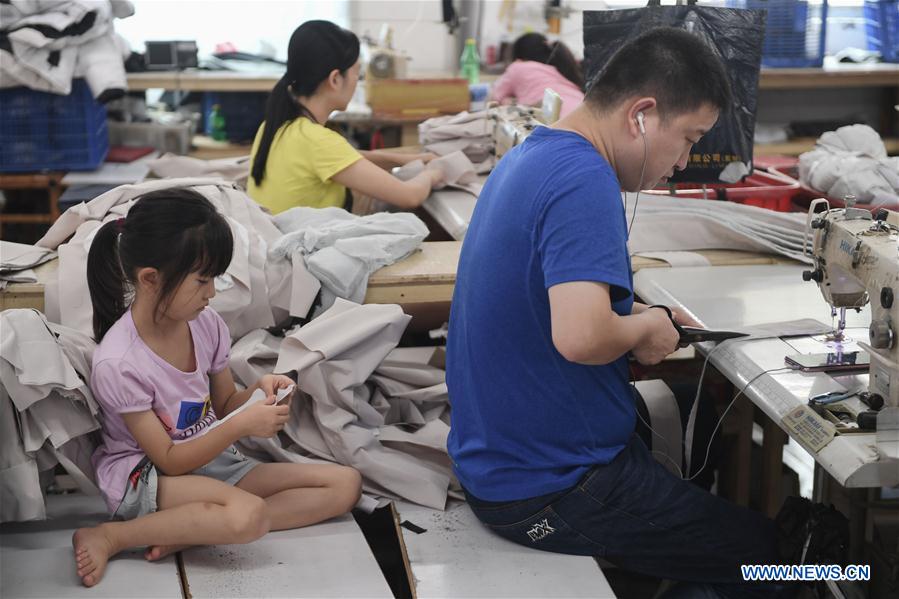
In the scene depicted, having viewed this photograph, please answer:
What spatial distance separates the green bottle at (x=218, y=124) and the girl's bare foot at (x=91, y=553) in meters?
3.94


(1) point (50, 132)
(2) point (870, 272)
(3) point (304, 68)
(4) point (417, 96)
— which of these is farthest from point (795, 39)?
(2) point (870, 272)

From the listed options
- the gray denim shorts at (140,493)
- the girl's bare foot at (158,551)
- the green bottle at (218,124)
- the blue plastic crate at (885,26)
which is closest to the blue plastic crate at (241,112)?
the green bottle at (218,124)

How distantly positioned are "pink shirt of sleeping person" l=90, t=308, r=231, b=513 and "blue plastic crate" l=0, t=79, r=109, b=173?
2.95 meters

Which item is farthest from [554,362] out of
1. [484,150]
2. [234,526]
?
[484,150]

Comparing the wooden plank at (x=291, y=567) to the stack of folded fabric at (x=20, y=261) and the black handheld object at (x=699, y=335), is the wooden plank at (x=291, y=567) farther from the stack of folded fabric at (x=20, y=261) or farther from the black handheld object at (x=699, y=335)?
the stack of folded fabric at (x=20, y=261)

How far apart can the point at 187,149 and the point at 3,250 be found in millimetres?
2927

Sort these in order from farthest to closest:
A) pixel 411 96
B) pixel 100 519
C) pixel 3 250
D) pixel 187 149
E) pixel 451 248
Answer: pixel 187 149
pixel 411 96
pixel 451 248
pixel 3 250
pixel 100 519

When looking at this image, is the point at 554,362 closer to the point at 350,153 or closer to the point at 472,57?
the point at 350,153

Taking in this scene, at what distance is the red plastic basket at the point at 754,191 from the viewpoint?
299 cm

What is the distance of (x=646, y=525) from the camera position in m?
1.88

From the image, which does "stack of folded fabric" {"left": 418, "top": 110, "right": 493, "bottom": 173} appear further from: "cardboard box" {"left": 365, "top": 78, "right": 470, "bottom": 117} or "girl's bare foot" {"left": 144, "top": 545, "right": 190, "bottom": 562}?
"girl's bare foot" {"left": 144, "top": 545, "right": 190, "bottom": 562}

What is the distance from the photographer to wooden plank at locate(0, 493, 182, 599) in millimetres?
1797

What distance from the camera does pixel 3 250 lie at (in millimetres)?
2527

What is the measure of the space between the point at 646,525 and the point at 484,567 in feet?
1.01
